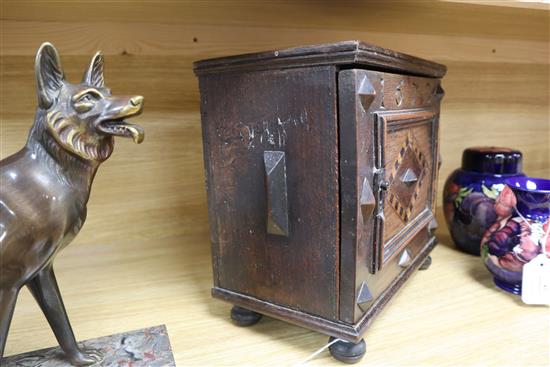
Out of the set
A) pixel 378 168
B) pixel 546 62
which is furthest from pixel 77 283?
pixel 546 62

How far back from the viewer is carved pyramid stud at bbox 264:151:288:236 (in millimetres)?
577

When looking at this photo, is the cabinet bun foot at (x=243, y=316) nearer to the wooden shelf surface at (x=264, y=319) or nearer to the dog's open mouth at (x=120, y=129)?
the wooden shelf surface at (x=264, y=319)

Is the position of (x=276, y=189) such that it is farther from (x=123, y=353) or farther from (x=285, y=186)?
(x=123, y=353)

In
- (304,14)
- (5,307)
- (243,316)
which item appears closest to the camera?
(5,307)

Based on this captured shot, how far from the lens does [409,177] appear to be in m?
0.71

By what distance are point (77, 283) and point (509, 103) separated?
143 centimetres

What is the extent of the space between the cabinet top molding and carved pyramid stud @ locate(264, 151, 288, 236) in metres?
0.13

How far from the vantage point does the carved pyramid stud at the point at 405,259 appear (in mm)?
733

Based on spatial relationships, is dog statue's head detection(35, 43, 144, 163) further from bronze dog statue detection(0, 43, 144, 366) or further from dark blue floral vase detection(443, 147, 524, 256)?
dark blue floral vase detection(443, 147, 524, 256)

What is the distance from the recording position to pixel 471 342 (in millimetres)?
641

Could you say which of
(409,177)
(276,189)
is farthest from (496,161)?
(276,189)

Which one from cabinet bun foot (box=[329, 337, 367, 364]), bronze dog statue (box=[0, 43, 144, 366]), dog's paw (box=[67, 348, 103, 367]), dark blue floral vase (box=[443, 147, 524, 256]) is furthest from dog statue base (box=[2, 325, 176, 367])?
dark blue floral vase (box=[443, 147, 524, 256])

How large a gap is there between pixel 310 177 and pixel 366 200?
8 centimetres

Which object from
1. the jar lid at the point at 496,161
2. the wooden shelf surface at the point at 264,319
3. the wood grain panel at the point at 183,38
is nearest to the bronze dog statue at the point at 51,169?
the wooden shelf surface at the point at 264,319
